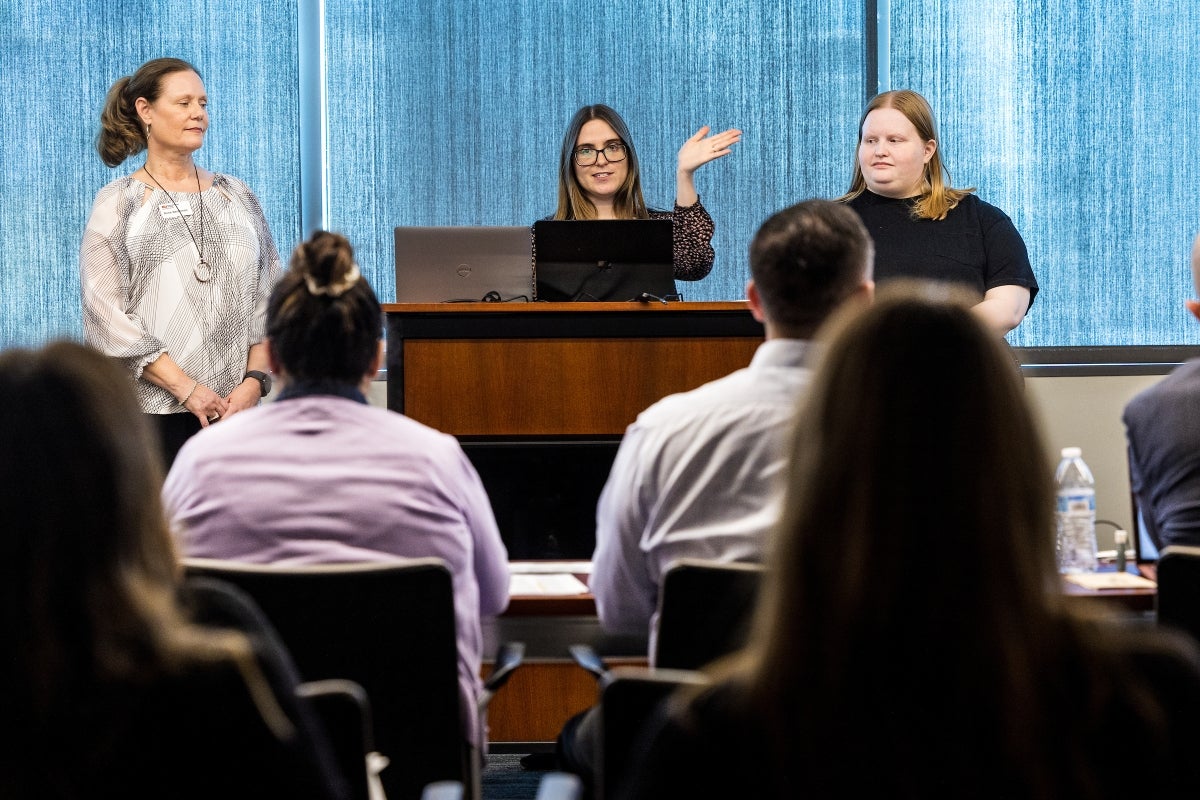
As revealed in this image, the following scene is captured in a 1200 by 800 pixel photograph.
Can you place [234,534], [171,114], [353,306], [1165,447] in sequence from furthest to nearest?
[171,114] → [1165,447] → [353,306] → [234,534]

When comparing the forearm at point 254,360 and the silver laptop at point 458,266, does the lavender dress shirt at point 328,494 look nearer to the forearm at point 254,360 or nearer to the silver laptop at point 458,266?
the silver laptop at point 458,266

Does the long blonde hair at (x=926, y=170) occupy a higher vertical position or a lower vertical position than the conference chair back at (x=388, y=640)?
higher

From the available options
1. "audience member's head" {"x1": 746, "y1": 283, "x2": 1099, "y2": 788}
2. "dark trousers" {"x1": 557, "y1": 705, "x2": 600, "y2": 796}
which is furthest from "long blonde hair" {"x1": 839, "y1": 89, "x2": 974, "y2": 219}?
"audience member's head" {"x1": 746, "y1": 283, "x2": 1099, "y2": 788}

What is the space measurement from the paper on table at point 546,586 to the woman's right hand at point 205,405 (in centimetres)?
196

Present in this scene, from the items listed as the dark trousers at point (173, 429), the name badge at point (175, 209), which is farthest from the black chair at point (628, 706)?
the name badge at point (175, 209)

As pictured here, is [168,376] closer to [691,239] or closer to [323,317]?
[691,239]

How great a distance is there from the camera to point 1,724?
109 centimetres

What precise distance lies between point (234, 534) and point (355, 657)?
10.9 inches

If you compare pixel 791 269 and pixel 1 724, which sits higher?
pixel 791 269

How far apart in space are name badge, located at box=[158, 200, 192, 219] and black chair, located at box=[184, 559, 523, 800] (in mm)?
2716

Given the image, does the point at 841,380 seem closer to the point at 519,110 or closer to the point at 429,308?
the point at 429,308

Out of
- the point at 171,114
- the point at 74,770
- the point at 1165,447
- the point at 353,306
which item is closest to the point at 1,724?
the point at 74,770

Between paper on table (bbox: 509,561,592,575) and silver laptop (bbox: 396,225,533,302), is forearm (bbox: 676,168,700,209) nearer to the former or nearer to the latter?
silver laptop (bbox: 396,225,533,302)

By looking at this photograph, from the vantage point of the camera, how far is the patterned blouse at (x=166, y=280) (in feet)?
13.5
